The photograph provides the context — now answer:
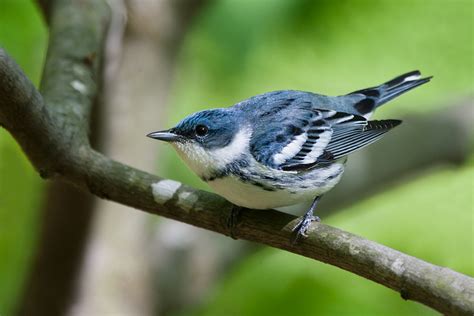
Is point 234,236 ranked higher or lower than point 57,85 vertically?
→ lower

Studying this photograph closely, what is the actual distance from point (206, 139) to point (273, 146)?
0.92 ft

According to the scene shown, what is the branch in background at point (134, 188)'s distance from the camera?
2305mm

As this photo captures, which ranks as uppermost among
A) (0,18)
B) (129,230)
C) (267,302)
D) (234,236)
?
(0,18)

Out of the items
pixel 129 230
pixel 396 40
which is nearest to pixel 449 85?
pixel 396 40

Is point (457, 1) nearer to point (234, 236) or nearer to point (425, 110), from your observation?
point (425, 110)

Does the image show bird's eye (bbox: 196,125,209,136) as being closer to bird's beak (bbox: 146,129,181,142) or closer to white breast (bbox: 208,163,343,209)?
bird's beak (bbox: 146,129,181,142)

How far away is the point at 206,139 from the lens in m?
2.88

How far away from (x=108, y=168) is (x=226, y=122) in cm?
52

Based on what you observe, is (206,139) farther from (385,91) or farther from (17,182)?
(17,182)

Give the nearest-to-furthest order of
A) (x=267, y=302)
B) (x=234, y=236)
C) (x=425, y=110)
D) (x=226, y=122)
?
(x=234, y=236) < (x=226, y=122) < (x=267, y=302) < (x=425, y=110)

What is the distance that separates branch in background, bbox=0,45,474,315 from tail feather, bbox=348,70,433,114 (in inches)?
44.6

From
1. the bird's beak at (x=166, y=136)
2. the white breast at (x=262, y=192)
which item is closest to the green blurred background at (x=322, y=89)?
the white breast at (x=262, y=192)

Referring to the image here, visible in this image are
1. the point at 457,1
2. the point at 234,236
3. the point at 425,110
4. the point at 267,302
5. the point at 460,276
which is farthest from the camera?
the point at 425,110

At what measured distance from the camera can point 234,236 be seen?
8.90ft
